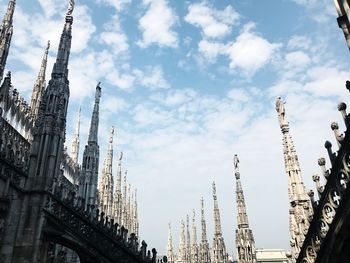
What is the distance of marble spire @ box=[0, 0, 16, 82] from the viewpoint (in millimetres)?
25275

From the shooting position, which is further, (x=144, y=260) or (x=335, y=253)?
(x=144, y=260)

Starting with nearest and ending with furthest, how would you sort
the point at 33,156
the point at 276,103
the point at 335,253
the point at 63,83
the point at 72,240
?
the point at 335,253, the point at 72,240, the point at 33,156, the point at 63,83, the point at 276,103

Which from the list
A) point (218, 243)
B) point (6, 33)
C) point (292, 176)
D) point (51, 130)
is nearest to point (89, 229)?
point (51, 130)

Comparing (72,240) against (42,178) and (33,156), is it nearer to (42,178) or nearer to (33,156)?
(42,178)

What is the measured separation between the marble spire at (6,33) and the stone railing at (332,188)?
23.7 m

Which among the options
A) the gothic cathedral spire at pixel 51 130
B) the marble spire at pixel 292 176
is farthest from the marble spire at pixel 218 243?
the gothic cathedral spire at pixel 51 130

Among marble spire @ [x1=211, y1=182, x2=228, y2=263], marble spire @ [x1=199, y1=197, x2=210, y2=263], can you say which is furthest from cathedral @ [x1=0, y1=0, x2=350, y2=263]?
marble spire @ [x1=199, y1=197, x2=210, y2=263]

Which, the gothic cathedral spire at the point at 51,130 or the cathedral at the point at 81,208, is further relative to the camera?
the gothic cathedral spire at the point at 51,130

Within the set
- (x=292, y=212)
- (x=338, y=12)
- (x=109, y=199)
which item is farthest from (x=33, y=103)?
(x=338, y=12)

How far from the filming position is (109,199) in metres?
35.1

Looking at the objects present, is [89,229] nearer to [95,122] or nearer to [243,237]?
[243,237]

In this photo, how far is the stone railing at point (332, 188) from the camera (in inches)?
242

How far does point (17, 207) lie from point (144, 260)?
534 cm

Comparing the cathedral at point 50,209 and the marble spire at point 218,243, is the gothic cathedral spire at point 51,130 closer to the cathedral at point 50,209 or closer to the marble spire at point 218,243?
the cathedral at point 50,209
